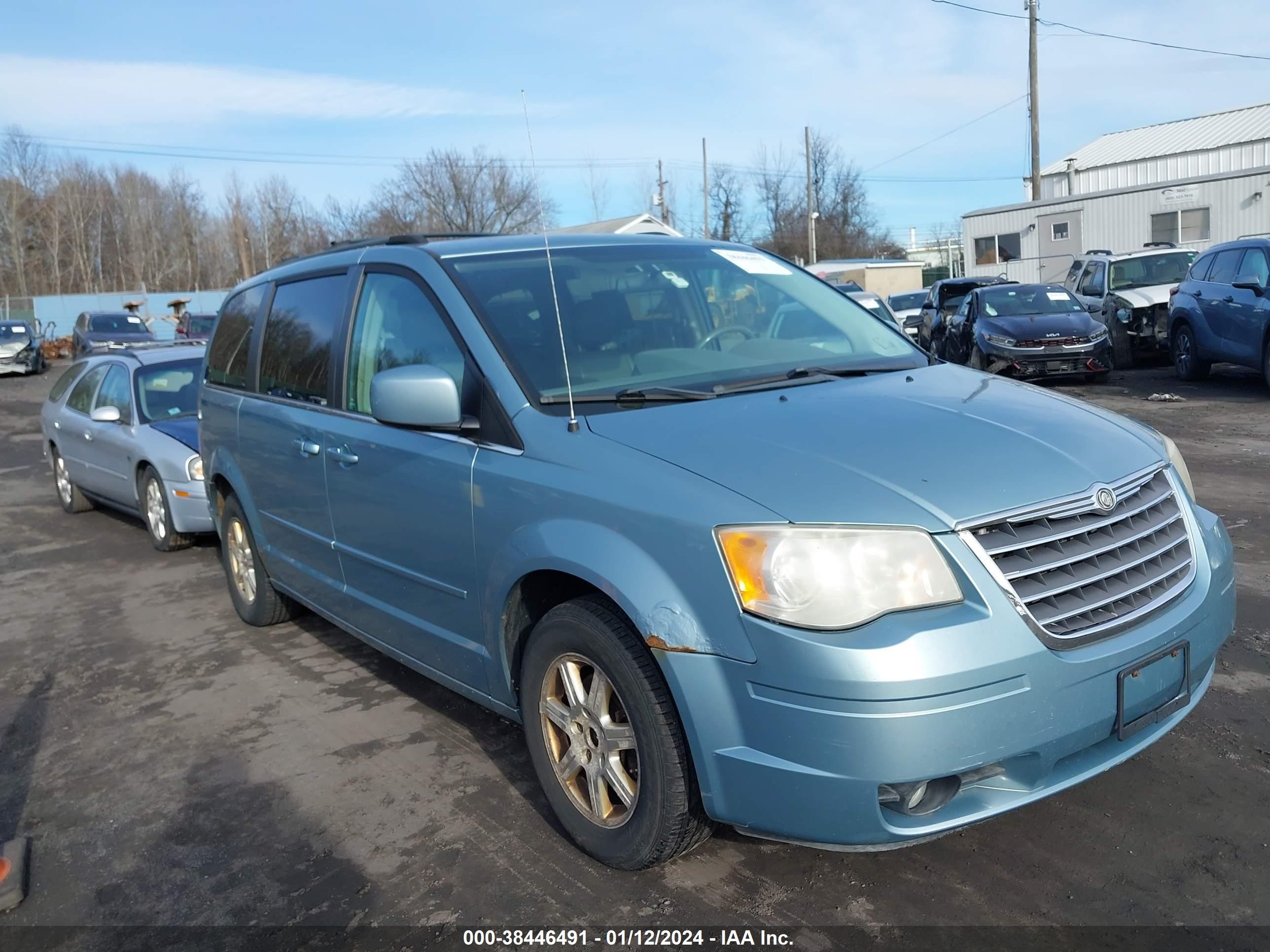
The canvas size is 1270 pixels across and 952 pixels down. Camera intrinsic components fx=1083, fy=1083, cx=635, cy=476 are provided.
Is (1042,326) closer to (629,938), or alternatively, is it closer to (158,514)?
(158,514)

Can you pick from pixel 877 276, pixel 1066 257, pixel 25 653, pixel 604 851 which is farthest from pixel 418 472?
pixel 877 276

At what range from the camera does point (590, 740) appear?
3164 millimetres

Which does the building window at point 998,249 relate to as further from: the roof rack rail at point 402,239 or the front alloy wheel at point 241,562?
the roof rack rail at point 402,239

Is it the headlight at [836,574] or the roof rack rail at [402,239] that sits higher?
the roof rack rail at [402,239]

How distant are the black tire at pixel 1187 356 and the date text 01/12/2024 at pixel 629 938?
1309 centimetres

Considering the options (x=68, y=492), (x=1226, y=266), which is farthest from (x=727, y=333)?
(x=1226, y=266)

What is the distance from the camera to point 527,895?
10.2ft

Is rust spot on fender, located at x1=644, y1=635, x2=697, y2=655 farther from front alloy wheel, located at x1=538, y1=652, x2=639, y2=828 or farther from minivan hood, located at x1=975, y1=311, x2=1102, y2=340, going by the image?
minivan hood, located at x1=975, y1=311, x2=1102, y2=340

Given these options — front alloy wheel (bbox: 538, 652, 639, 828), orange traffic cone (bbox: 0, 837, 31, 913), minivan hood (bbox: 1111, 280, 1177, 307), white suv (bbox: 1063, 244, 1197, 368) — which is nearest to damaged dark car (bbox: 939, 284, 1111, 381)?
white suv (bbox: 1063, 244, 1197, 368)

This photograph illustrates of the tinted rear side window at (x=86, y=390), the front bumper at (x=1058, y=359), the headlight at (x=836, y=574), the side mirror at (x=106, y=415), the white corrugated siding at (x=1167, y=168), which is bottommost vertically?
the front bumper at (x=1058, y=359)

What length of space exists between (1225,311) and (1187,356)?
57.9 inches

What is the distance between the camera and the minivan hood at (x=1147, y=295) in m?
16.4

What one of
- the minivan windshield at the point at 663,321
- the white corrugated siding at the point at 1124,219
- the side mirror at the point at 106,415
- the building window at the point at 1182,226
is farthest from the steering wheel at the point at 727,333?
the building window at the point at 1182,226

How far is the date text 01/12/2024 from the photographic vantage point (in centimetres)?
281
